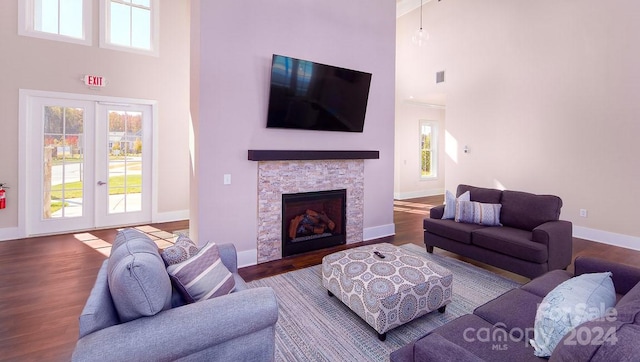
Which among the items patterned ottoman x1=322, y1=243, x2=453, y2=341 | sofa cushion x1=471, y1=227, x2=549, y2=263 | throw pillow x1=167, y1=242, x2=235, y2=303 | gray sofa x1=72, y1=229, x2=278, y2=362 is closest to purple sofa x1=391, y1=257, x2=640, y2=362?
patterned ottoman x1=322, y1=243, x2=453, y2=341

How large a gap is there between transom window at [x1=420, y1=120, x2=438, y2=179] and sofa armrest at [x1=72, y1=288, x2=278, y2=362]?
8.58 m

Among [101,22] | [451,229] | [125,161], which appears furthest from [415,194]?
[101,22]

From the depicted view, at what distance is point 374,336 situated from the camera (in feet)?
7.82

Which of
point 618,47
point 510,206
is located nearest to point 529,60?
point 618,47

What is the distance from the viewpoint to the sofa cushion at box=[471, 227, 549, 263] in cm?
315

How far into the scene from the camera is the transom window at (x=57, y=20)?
4672mm

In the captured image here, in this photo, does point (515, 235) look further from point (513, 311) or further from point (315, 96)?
point (315, 96)

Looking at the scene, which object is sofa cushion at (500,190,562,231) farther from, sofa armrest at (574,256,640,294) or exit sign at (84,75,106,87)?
exit sign at (84,75,106,87)

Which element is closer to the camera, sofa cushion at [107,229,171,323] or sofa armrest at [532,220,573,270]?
sofa cushion at [107,229,171,323]

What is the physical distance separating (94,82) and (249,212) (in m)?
3.79

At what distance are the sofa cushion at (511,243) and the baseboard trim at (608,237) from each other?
7.82 feet

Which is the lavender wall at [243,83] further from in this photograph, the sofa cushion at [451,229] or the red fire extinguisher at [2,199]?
the red fire extinguisher at [2,199]

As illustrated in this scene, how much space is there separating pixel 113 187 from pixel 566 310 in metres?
6.42

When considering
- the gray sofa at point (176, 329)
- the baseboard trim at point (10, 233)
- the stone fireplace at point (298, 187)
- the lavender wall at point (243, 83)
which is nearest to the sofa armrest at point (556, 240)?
the stone fireplace at point (298, 187)
